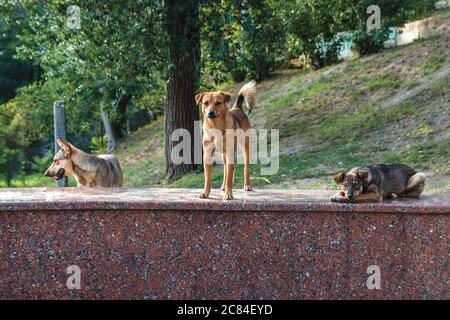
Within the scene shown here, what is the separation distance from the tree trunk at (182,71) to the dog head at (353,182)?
22.8 ft

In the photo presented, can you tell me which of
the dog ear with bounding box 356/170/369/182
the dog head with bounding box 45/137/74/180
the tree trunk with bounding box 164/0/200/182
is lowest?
the dog ear with bounding box 356/170/369/182

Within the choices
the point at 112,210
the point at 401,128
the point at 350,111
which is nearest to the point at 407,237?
the point at 112,210

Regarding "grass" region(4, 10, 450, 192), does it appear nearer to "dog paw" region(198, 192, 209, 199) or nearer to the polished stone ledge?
the polished stone ledge

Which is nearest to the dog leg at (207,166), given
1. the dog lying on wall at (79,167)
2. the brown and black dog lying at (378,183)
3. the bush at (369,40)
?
the brown and black dog lying at (378,183)

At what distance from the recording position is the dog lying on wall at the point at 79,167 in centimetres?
856

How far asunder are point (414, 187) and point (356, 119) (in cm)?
975

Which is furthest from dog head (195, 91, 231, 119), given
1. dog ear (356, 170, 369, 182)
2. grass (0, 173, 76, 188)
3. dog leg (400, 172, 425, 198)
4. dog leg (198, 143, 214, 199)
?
grass (0, 173, 76, 188)

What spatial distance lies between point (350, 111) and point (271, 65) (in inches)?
271

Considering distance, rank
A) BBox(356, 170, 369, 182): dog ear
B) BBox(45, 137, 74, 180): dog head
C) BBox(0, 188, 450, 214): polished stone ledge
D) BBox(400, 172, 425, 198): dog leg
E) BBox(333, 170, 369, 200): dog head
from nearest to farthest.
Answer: BBox(0, 188, 450, 214): polished stone ledge
BBox(333, 170, 369, 200): dog head
BBox(356, 170, 369, 182): dog ear
BBox(400, 172, 425, 198): dog leg
BBox(45, 137, 74, 180): dog head

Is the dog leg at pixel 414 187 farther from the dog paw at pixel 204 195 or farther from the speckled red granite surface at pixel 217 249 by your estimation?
the dog paw at pixel 204 195

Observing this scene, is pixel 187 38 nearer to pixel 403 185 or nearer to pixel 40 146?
pixel 403 185

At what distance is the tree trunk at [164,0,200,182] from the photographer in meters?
13.9

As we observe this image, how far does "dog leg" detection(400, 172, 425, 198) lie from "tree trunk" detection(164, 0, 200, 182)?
6.91 metres

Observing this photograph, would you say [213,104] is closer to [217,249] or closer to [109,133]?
[217,249]
